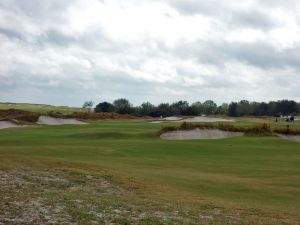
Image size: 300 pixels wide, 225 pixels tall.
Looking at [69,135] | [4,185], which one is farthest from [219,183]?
[69,135]

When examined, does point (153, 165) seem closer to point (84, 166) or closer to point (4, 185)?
point (84, 166)

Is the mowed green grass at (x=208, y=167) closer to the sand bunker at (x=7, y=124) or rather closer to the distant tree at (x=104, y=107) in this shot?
the sand bunker at (x=7, y=124)

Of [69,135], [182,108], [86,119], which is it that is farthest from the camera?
[182,108]

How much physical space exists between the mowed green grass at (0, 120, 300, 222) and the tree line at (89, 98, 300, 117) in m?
98.0

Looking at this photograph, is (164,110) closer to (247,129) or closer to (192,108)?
(192,108)

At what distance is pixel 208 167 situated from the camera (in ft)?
105

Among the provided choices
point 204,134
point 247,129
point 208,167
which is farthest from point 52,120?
point 208,167

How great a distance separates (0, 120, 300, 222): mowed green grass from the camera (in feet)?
66.8

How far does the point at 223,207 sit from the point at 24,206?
7.05 metres

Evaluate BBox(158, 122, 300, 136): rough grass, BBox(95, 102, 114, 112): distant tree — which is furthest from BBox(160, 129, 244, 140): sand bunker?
BBox(95, 102, 114, 112): distant tree

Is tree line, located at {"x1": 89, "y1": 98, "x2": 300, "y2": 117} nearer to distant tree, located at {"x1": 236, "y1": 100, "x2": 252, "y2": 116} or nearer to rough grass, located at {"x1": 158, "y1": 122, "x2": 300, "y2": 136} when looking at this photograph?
distant tree, located at {"x1": 236, "y1": 100, "x2": 252, "y2": 116}

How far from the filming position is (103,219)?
13336 mm

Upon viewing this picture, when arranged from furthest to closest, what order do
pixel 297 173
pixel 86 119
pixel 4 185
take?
pixel 86 119
pixel 297 173
pixel 4 185

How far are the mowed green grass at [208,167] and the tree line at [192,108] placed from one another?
322 ft
